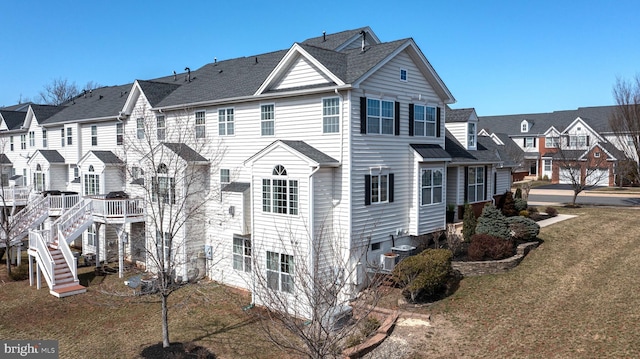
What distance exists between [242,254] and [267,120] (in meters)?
6.62

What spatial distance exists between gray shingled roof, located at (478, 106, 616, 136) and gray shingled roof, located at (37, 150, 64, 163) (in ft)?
180

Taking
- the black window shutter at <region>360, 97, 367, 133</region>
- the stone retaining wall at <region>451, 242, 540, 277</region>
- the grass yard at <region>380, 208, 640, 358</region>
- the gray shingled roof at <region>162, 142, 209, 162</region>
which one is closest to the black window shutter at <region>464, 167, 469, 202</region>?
the grass yard at <region>380, 208, 640, 358</region>

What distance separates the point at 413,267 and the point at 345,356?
529 centimetres

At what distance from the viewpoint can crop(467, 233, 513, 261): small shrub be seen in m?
20.3

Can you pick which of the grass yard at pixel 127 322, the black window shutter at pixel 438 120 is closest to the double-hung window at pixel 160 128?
the grass yard at pixel 127 322

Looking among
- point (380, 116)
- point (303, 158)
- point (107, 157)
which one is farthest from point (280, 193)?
point (107, 157)

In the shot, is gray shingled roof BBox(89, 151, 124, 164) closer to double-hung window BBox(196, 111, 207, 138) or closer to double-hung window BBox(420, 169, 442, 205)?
double-hung window BBox(196, 111, 207, 138)

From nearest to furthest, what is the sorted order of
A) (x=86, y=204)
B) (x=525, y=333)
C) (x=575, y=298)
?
(x=525, y=333) < (x=575, y=298) < (x=86, y=204)

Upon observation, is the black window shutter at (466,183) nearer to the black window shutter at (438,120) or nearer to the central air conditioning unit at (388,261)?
the black window shutter at (438,120)

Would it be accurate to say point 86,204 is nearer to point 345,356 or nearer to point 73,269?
Answer: point 73,269

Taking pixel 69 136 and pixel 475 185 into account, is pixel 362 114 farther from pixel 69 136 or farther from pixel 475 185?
pixel 69 136

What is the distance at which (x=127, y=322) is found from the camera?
1977 centimetres

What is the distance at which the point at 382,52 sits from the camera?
20.7m

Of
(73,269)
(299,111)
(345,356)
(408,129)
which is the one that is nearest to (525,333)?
(345,356)
